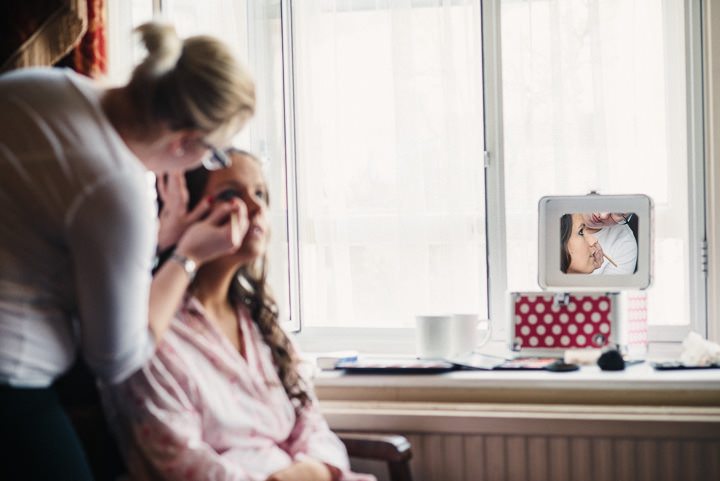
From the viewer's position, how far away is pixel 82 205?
41.8 inches

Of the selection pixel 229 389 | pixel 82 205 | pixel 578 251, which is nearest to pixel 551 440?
pixel 578 251

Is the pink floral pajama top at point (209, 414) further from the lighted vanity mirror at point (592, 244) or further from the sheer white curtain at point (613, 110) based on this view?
the sheer white curtain at point (613, 110)

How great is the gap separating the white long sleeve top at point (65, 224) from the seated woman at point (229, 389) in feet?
0.83

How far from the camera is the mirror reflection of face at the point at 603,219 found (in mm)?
2076

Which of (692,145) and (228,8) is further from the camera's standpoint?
(228,8)

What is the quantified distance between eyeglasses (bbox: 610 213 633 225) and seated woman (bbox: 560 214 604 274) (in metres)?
0.08

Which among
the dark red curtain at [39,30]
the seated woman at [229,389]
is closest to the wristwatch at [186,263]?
the seated woman at [229,389]

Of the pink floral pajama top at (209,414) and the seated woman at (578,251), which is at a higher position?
the seated woman at (578,251)

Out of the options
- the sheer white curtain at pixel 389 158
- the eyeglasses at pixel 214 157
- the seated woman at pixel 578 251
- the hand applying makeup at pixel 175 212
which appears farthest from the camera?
the sheer white curtain at pixel 389 158

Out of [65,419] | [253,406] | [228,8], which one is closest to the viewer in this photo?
[65,419]

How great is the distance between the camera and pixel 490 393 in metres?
1.96

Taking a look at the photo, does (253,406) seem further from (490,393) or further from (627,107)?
(627,107)

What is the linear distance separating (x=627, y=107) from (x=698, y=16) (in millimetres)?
314

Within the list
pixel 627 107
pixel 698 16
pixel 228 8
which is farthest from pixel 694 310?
pixel 228 8
